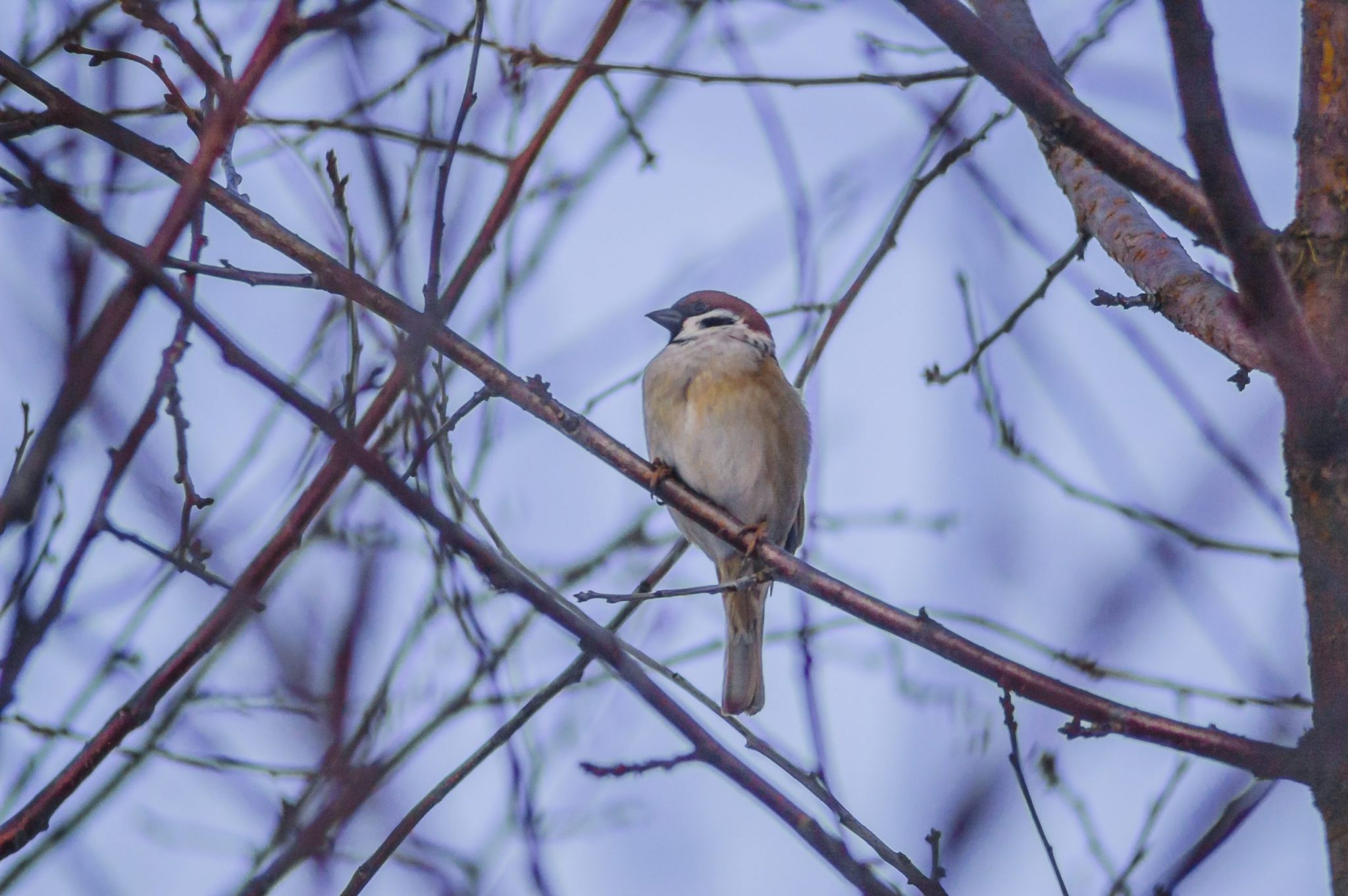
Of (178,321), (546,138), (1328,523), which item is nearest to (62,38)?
(178,321)

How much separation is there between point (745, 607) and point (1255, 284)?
315 cm

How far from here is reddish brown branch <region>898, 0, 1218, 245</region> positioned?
1806 millimetres

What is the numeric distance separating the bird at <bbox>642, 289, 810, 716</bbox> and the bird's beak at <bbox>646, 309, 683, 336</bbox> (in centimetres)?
59

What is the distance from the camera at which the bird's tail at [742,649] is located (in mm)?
4723

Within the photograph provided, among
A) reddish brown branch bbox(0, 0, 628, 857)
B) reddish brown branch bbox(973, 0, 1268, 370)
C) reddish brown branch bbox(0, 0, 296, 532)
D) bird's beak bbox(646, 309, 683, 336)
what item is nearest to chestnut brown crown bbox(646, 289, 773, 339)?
bird's beak bbox(646, 309, 683, 336)

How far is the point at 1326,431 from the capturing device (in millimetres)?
1981

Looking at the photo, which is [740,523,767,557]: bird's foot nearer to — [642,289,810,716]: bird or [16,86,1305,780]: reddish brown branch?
[16,86,1305,780]: reddish brown branch

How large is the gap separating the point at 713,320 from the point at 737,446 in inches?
38.6

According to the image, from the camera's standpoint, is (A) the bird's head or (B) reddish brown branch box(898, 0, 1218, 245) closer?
(B) reddish brown branch box(898, 0, 1218, 245)

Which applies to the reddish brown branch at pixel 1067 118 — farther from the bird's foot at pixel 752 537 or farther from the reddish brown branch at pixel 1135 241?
the bird's foot at pixel 752 537

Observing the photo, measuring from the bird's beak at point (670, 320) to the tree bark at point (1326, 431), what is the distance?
11.6 feet

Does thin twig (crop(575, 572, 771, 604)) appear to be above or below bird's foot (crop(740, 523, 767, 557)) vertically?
below

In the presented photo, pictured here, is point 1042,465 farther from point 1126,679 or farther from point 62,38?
point 62,38

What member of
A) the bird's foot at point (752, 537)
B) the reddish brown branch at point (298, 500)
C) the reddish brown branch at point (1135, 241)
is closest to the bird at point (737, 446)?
the bird's foot at point (752, 537)
